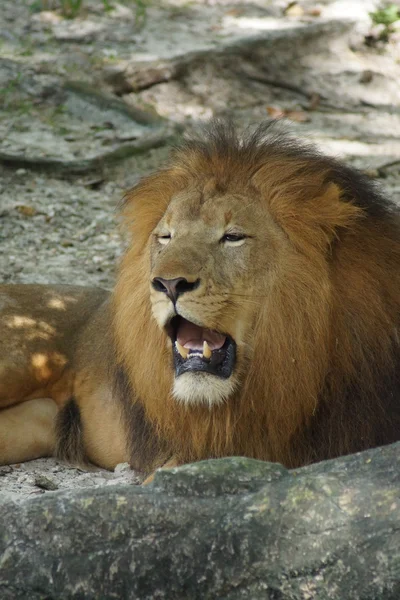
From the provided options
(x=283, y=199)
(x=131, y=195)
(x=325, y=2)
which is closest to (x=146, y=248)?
(x=131, y=195)

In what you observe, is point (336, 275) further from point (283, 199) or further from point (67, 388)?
point (67, 388)


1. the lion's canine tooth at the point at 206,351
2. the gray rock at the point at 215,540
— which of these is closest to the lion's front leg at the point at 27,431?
the lion's canine tooth at the point at 206,351

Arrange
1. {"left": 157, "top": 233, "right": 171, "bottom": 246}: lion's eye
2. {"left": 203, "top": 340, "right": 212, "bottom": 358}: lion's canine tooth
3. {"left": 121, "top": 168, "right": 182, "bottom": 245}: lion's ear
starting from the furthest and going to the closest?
1. {"left": 121, "top": 168, "right": 182, "bottom": 245}: lion's ear
2. {"left": 157, "top": 233, "right": 171, "bottom": 246}: lion's eye
3. {"left": 203, "top": 340, "right": 212, "bottom": 358}: lion's canine tooth

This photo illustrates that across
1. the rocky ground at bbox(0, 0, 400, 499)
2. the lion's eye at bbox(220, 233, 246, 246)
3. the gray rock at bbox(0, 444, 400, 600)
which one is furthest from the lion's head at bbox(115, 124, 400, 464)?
the rocky ground at bbox(0, 0, 400, 499)

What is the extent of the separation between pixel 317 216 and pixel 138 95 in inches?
225

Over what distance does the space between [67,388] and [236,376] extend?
5.47 ft

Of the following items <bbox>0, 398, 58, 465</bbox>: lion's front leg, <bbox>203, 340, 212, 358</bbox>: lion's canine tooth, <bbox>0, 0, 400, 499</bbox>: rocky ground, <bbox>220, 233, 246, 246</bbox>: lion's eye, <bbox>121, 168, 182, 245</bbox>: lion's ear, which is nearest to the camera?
<bbox>203, 340, 212, 358</bbox>: lion's canine tooth

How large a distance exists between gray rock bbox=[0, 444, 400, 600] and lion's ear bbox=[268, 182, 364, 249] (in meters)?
1.43

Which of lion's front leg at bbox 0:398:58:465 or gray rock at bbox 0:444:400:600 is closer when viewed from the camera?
gray rock at bbox 0:444:400:600

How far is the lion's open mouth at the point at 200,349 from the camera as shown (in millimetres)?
3807

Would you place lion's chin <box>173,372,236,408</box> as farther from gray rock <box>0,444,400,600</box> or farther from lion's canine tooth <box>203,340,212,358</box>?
gray rock <box>0,444,400,600</box>

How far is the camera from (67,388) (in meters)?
5.32

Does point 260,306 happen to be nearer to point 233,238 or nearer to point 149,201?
point 233,238

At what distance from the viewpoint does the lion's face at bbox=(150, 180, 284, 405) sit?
3668mm
